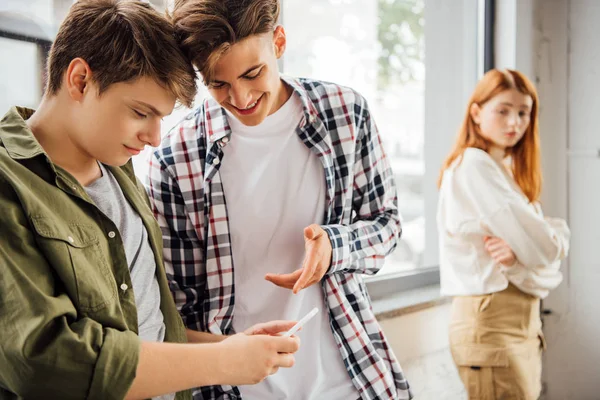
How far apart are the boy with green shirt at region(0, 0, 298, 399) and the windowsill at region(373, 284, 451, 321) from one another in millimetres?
1144

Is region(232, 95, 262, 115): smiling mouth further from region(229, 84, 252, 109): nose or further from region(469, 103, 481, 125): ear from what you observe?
region(469, 103, 481, 125): ear

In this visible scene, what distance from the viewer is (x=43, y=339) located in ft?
2.37

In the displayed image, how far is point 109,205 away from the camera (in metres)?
0.98

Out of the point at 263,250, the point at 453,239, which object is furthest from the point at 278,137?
the point at 453,239

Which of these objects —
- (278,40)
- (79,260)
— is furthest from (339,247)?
(79,260)

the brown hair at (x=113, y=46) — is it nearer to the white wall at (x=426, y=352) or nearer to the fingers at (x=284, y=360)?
the fingers at (x=284, y=360)

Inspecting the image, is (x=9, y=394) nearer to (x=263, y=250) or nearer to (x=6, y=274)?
(x=6, y=274)

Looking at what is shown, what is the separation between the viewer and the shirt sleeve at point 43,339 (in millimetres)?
717

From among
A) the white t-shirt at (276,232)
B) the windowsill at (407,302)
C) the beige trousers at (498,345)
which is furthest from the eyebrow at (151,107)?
the beige trousers at (498,345)

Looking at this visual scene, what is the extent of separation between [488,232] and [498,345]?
0.37 metres

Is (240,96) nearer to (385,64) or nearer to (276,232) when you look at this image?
(276,232)

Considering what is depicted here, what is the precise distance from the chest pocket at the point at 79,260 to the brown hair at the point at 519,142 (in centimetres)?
148

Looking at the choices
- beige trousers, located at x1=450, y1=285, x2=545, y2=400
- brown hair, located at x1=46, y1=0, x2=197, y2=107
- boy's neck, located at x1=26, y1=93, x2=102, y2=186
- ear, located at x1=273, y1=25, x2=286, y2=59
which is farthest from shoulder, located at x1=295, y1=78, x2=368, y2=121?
beige trousers, located at x1=450, y1=285, x2=545, y2=400

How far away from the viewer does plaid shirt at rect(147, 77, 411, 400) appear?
47.9 inches
